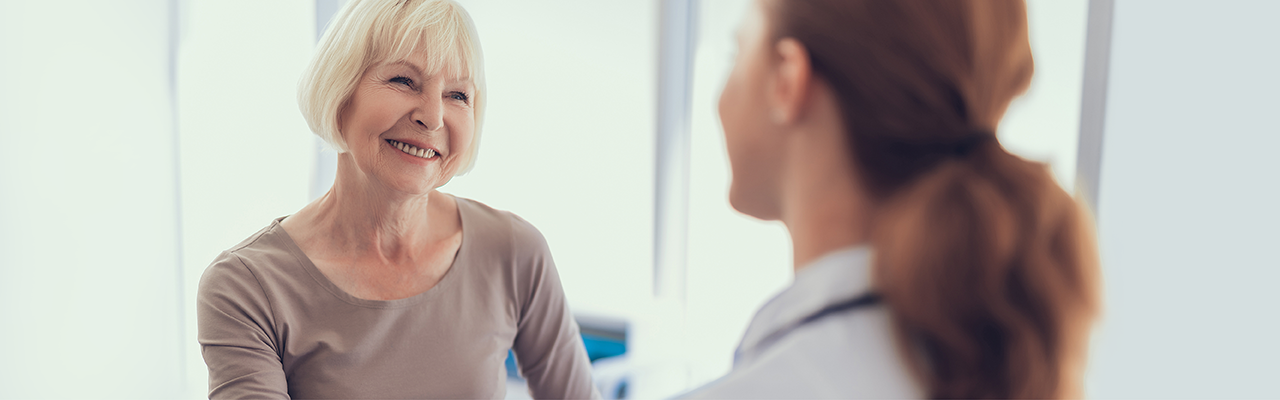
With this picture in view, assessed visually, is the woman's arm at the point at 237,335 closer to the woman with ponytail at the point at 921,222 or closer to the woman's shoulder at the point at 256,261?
the woman's shoulder at the point at 256,261

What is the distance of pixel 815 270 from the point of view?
48cm

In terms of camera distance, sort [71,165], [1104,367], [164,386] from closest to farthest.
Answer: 1. [1104,367]
2. [71,165]
3. [164,386]

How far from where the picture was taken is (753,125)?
503 millimetres

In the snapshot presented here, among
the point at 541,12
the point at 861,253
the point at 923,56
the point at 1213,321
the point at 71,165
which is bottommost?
the point at 1213,321

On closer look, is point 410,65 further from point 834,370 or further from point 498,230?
point 834,370

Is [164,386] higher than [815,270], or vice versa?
[815,270]

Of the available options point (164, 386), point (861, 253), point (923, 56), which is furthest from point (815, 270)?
point (164, 386)

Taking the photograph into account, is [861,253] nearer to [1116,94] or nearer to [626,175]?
[1116,94]

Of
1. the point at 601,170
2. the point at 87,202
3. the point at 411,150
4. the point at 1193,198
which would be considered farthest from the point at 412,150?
the point at 87,202

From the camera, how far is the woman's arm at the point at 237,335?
0.96 meters

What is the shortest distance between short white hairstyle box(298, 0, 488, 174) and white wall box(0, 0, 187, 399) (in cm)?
143

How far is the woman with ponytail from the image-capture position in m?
0.43

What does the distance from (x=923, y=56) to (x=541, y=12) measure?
6.51 ft

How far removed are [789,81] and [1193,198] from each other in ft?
4.68
